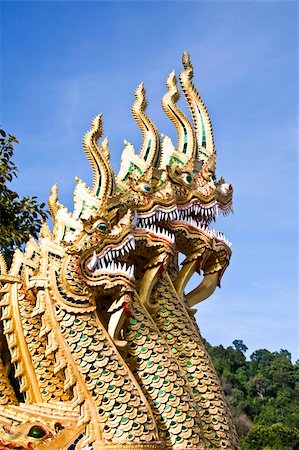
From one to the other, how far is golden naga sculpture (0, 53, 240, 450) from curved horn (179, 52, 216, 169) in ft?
1.53

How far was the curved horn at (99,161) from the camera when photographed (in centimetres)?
820

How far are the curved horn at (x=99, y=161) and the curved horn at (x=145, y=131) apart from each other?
0.64m

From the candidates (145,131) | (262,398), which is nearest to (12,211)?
(145,131)

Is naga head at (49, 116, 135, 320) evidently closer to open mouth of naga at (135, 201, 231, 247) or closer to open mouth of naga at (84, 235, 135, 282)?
open mouth of naga at (84, 235, 135, 282)

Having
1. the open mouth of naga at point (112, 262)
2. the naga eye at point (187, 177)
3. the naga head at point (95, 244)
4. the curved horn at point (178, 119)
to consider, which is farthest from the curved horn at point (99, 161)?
the curved horn at point (178, 119)

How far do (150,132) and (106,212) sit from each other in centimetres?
173

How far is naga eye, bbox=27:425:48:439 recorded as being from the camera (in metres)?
6.78

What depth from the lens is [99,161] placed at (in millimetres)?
8328

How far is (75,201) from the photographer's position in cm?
844

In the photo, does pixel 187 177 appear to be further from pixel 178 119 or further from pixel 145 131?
pixel 178 119

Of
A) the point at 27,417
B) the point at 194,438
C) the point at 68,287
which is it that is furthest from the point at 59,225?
the point at 194,438

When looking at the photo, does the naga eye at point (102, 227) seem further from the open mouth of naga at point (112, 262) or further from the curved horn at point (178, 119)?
the curved horn at point (178, 119)

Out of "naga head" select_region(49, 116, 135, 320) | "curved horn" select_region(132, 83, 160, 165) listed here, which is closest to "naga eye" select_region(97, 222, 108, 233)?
"naga head" select_region(49, 116, 135, 320)

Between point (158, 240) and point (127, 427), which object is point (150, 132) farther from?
point (127, 427)
